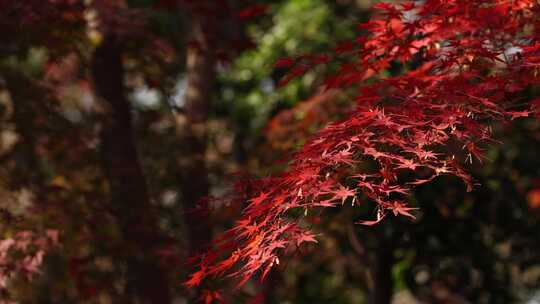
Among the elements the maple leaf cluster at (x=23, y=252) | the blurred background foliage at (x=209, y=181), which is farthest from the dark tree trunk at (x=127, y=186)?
the maple leaf cluster at (x=23, y=252)

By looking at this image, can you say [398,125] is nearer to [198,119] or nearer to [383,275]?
[198,119]

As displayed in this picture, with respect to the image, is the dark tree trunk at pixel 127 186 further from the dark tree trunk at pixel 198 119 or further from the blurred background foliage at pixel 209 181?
the dark tree trunk at pixel 198 119

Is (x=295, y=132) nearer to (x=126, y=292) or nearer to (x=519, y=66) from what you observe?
(x=126, y=292)

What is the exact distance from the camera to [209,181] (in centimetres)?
601

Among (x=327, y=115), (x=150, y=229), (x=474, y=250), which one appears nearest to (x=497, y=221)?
(x=474, y=250)

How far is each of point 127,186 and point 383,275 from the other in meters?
2.25

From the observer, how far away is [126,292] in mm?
5074

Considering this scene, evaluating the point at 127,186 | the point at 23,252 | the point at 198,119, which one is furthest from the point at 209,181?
the point at 23,252

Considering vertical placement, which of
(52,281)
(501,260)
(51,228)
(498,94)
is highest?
(498,94)

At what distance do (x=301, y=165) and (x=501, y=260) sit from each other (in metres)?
4.10

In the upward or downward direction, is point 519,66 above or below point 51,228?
above

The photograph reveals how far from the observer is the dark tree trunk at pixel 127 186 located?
4824mm

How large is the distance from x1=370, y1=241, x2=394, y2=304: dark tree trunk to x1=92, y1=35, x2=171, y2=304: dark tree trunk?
1736 millimetres

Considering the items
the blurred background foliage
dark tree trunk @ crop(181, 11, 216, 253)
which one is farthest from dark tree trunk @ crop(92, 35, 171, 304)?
dark tree trunk @ crop(181, 11, 216, 253)
